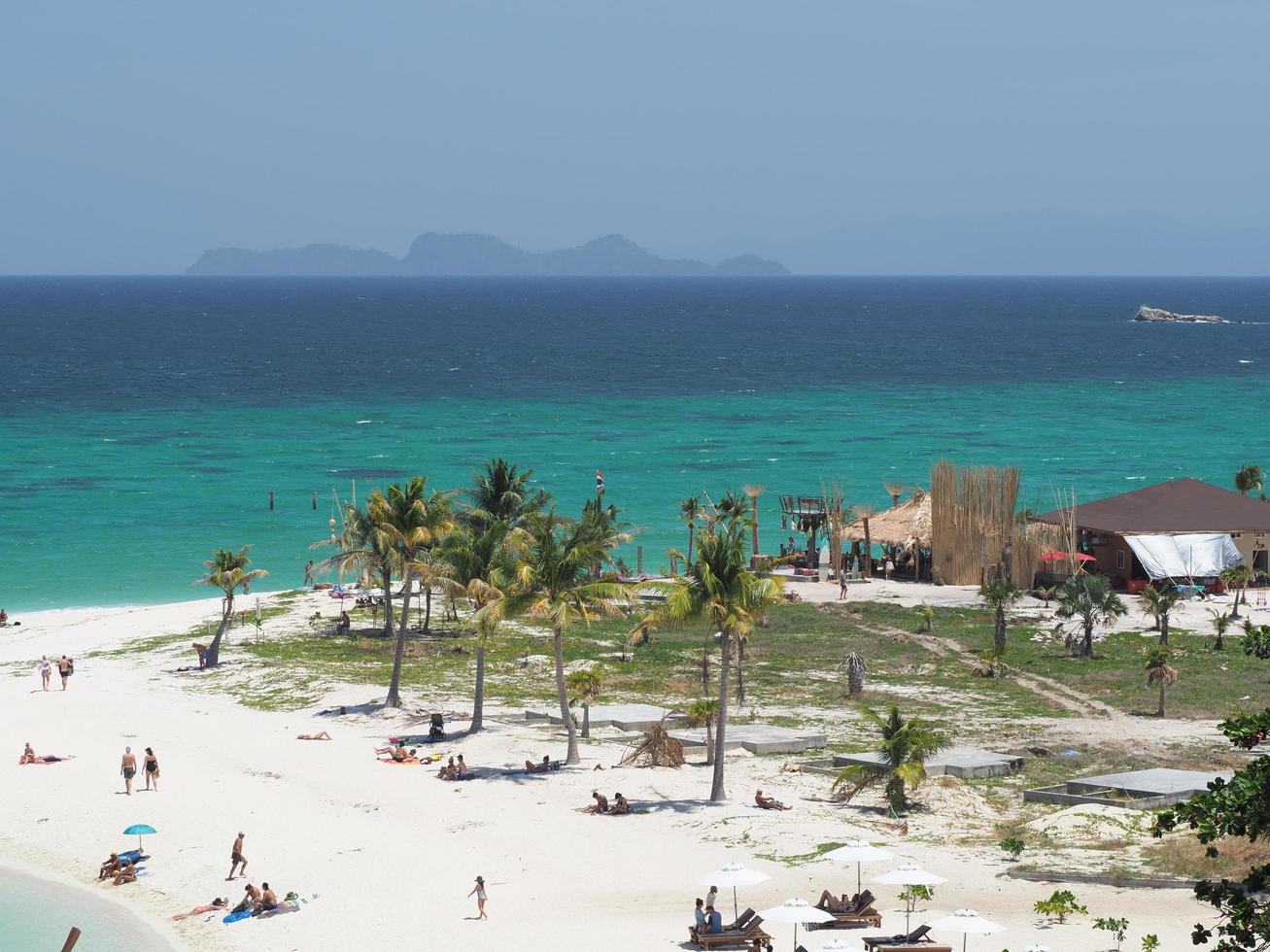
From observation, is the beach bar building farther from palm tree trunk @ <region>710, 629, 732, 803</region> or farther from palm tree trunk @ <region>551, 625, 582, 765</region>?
palm tree trunk @ <region>710, 629, 732, 803</region>

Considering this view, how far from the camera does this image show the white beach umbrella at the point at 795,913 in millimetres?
21891

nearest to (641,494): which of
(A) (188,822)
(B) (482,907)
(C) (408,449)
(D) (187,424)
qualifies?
(C) (408,449)

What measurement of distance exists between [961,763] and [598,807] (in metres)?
7.15

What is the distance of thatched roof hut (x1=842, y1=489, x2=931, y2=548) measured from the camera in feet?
193

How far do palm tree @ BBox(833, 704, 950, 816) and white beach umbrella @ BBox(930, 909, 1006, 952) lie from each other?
7.07 meters

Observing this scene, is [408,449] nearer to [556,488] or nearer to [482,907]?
[556,488]

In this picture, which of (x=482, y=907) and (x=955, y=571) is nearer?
(x=482, y=907)

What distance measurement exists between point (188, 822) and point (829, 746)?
12784 millimetres

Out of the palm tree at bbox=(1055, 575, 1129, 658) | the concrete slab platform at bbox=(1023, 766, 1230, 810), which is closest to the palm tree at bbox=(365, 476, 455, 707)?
the concrete slab platform at bbox=(1023, 766, 1230, 810)

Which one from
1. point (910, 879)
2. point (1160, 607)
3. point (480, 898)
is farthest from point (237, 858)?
point (1160, 607)

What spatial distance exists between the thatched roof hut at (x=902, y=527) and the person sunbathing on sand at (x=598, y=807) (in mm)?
31024

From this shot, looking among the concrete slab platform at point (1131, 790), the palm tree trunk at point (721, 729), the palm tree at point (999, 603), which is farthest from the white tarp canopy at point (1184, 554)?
the palm tree trunk at point (721, 729)

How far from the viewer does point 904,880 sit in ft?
74.4

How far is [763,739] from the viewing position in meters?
34.2
